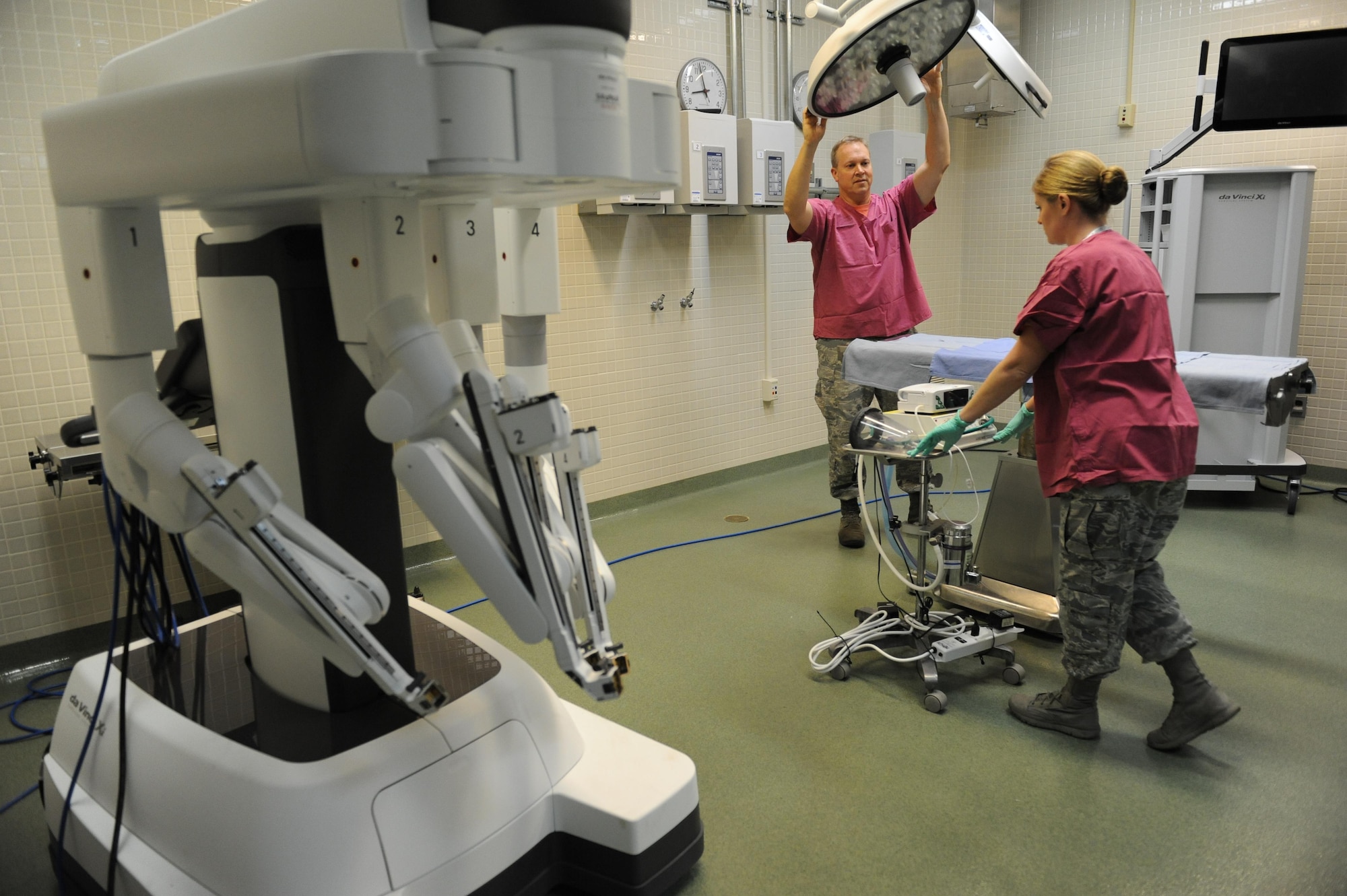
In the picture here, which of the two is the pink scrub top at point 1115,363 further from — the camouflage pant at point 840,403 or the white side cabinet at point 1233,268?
the white side cabinet at point 1233,268

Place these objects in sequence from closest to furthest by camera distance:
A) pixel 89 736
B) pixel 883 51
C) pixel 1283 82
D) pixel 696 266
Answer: pixel 89 736 < pixel 883 51 < pixel 1283 82 < pixel 696 266

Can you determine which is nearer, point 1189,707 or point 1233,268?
point 1189,707

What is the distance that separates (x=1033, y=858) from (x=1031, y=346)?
119 cm

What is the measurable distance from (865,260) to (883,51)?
69.7 inches

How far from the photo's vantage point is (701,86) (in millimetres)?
4551

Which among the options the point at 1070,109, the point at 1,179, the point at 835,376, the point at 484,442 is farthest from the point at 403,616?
the point at 1070,109

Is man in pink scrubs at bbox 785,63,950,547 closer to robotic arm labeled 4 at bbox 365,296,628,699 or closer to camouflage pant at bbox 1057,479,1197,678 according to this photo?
camouflage pant at bbox 1057,479,1197,678

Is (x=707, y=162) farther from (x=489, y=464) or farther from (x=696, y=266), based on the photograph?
(x=489, y=464)

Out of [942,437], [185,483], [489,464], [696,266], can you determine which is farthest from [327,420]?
[696,266]

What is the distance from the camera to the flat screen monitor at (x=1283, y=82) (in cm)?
413

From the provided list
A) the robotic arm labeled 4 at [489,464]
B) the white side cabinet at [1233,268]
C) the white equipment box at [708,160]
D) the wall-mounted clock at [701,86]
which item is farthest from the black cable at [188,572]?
the white side cabinet at [1233,268]

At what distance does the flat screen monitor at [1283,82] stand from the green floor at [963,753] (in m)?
1.99

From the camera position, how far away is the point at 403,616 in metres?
1.93

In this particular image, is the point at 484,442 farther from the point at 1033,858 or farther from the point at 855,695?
the point at 855,695
